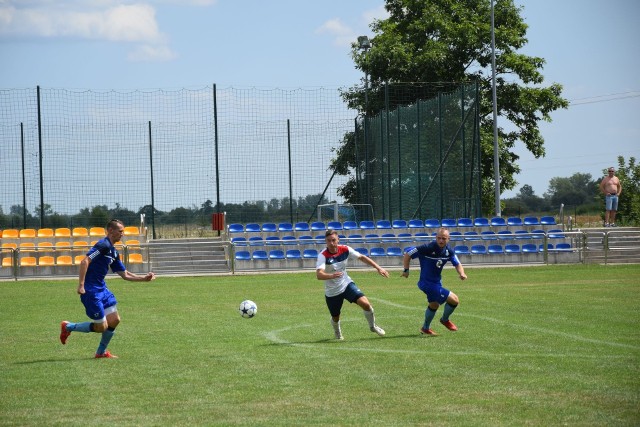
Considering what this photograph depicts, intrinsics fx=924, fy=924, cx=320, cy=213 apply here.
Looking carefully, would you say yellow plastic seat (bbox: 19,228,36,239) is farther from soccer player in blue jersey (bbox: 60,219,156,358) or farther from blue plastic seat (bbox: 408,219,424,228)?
soccer player in blue jersey (bbox: 60,219,156,358)

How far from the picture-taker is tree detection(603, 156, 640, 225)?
45584 millimetres

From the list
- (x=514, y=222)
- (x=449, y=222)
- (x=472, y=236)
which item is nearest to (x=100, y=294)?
(x=472, y=236)

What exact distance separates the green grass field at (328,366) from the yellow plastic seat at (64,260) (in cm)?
1207

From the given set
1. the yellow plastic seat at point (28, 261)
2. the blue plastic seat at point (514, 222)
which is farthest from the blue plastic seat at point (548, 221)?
the yellow plastic seat at point (28, 261)

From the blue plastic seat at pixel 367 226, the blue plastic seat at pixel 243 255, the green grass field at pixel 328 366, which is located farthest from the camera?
the blue plastic seat at pixel 367 226

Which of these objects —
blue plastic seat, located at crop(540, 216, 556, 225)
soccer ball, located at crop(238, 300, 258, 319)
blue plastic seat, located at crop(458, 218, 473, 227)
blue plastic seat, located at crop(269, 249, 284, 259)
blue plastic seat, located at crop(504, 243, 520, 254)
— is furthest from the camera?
blue plastic seat, located at crop(540, 216, 556, 225)

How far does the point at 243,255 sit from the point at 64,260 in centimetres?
641

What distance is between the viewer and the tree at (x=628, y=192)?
1795 inches

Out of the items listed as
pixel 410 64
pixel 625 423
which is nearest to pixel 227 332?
pixel 625 423

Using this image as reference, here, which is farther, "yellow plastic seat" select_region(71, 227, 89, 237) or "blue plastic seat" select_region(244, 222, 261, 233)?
"blue plastic seat" select_region(244, 222, 261, 233)

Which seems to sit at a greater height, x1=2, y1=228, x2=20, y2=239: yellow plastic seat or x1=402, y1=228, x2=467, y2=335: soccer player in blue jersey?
x1=2, y1=228, x2=20, y2=239: yellow plastic seat

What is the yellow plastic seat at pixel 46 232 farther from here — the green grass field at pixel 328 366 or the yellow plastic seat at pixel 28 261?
the green grass field at pixel 328 366

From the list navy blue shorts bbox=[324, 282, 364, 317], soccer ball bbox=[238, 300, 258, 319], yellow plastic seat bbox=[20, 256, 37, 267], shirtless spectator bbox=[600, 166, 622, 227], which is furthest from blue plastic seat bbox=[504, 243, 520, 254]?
navy blue shorts bbox=[324, 282, 364, 317]

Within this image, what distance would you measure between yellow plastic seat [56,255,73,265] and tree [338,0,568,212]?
19.1 metres
